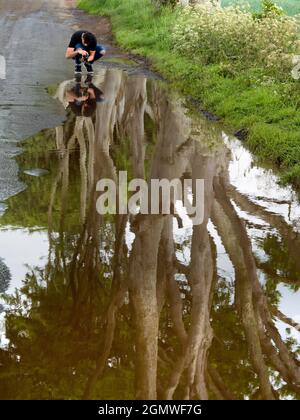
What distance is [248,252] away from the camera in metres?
8.39

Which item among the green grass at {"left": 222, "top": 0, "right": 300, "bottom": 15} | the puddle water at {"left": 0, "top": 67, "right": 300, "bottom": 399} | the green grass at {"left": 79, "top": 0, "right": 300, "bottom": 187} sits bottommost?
the puddle water at {"left": 0, "top": 67, "right": 300, "bottom": 399}

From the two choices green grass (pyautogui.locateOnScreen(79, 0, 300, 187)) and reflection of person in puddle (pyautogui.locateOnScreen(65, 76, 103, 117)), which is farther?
reflection of person in puddle (pyautogui.locateOnScreen(65, 76, 103, 117))

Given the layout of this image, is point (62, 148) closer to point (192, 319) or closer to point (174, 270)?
point (174, 270)

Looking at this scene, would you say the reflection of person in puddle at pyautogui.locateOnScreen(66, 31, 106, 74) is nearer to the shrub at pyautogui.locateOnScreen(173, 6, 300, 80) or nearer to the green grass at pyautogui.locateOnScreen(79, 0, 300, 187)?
the green grass at pyautogui.locateOnScreen(79, 0, 300, 187)

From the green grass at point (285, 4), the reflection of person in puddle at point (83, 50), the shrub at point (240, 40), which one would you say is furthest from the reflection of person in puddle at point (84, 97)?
the green grass at point (285, 4)

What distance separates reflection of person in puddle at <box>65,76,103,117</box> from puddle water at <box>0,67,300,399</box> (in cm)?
312

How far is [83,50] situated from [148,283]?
13.1m

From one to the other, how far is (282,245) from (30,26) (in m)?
22.9

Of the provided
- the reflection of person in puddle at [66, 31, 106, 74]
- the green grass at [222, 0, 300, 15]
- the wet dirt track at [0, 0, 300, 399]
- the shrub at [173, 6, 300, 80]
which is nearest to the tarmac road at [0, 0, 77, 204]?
the wet dirt track at [0, 0, 300, 399]

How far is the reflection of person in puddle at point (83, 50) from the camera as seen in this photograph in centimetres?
1963

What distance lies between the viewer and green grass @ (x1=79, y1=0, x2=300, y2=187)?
1283 centimetres

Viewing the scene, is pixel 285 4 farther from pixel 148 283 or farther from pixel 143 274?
pixel 148 283

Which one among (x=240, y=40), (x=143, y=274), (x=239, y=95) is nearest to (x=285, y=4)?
(x=240, y=40)

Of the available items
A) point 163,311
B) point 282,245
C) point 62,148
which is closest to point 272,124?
point 62,148
